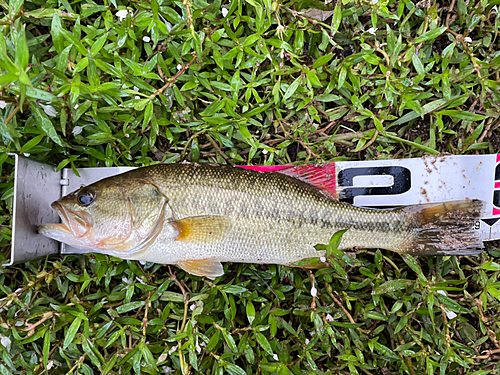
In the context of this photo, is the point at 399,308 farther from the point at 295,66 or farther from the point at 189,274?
the point at 295,66

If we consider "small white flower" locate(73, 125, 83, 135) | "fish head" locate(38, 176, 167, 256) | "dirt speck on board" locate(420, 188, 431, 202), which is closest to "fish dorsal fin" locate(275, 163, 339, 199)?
"dirt speck on board" locate(420, 188, 431, 202)

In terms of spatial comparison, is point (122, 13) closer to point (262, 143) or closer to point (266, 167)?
point (262, 143)

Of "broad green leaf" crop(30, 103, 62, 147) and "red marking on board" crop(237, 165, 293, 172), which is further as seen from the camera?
"red marking on board" crop(237, 165, 293, 172)

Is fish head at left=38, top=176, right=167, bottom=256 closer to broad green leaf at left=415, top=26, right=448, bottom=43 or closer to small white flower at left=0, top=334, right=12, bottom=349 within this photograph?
small white flower at left=0, top=334, right=12, bottom=349

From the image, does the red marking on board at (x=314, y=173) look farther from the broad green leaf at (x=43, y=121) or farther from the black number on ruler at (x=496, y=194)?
the broad green leaf at (x=43, y=121)

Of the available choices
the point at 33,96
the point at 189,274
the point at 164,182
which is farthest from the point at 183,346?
the point at 33,96

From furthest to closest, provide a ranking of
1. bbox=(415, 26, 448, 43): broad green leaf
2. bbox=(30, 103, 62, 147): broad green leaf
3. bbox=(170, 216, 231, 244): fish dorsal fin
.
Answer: bbox=(415, 26, 448, 43): broad green leaf → bbox=(170, 216, 231, 244): fish dorsal fin → bbox=(30, 103, 62, 147): broad green leaf

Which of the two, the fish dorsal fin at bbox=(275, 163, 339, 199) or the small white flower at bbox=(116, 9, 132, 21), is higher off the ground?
the small white flower at bbox=(116, 9, 132, 21)

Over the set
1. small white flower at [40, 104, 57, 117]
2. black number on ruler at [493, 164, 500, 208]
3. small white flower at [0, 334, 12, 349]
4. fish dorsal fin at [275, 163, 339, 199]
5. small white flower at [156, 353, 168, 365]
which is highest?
small white flower at [40, 104, 57, 117]
